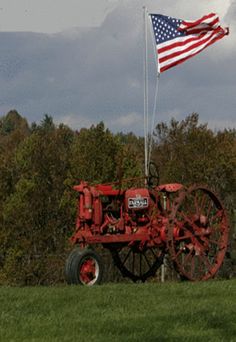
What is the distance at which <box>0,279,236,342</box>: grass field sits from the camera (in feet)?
24.8


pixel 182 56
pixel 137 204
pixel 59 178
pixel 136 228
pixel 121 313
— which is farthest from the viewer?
pixel 59 178

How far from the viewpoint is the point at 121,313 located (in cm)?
881

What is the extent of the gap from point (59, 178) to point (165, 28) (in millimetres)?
35248

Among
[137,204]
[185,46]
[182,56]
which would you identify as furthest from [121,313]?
[185,46]

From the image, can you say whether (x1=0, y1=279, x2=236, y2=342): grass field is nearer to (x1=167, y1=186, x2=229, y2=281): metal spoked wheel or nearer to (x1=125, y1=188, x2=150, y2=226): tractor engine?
(x1=167, y1=186, x2=229, y2=281): metal spoked wheel

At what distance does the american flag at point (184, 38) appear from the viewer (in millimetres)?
17266

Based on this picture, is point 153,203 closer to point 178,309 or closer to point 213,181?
point 178,309

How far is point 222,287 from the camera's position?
1102 centimetres

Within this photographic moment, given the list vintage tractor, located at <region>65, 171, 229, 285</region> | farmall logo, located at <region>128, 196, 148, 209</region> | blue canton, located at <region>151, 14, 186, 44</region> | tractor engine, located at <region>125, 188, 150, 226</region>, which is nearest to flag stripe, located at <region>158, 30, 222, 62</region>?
blue canton, located at <region>151, 14, 186, 44</region>

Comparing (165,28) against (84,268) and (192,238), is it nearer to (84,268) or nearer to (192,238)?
(192,238)

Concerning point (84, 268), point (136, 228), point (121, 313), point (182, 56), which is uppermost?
point (182, 56)

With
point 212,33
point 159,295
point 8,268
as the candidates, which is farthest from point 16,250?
point 159,295

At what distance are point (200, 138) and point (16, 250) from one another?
1375cm

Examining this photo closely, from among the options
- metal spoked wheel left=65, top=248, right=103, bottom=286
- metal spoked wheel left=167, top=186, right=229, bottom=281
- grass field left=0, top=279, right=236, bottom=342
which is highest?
metal spoked wheel left=167, top=186, right=229, bottom=281
